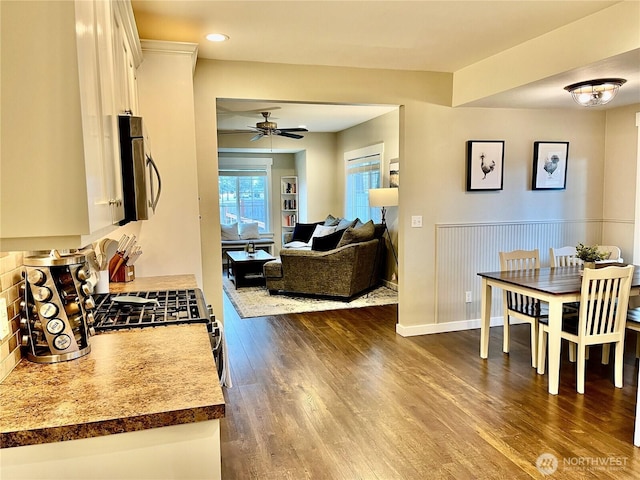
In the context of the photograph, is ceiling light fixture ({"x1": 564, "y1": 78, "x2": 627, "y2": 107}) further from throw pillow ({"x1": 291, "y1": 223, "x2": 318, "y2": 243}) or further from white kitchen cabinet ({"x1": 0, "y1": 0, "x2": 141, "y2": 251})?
throw pillow ({"x1": 291, "y1": 223, "x2": 318, "y2": 243})

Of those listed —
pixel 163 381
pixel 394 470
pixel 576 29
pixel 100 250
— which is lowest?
pixel 394 470

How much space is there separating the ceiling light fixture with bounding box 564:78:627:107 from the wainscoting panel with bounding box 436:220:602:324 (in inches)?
57.1

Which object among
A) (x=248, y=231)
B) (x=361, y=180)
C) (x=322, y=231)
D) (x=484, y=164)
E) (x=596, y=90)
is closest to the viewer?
(x=596, y=90)

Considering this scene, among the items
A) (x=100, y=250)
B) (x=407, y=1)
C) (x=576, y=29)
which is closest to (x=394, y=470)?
(x=100, y=250)

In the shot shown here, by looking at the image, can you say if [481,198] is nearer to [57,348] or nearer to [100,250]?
[100,250]

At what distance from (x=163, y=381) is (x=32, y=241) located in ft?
1.72

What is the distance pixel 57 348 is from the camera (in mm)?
1429

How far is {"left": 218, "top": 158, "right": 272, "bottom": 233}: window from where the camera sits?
9570 mm

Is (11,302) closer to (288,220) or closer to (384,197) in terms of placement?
(384,197)

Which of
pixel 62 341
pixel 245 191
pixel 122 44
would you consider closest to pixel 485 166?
pixel 122 44

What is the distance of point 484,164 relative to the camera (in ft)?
14.6

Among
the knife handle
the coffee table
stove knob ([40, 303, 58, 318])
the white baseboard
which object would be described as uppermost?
stove knob ([40, 303, 58, 318])

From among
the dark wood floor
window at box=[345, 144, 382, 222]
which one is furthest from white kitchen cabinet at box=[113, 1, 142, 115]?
window at box=[345, 144, 382, 222]

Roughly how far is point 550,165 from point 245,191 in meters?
6.40
